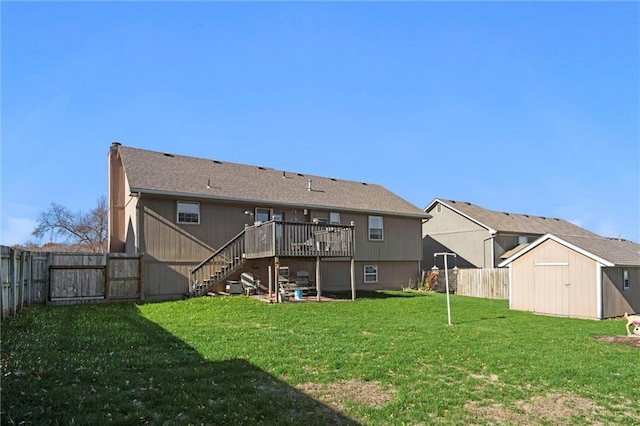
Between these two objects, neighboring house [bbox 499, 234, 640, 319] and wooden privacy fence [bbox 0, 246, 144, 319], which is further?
neighboring house [bbox 499, 234, 640, 319]

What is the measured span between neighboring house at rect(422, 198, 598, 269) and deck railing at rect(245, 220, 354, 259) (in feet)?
38.3

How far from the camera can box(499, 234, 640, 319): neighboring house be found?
16016 millimetres

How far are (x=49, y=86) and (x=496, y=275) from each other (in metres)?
21.2

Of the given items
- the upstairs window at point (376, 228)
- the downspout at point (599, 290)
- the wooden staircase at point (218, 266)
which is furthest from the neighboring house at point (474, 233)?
the wooden staircase at point (218, 266)

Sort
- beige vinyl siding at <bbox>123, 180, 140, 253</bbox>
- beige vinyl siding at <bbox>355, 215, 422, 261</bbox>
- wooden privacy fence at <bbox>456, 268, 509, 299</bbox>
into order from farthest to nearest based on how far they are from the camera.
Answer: beige vinyl siding at <bbox>355, 215, 422, 261</bbox> < wooden privacy fence at <bbox>456, 268, 509, 299</bbox> < beige vinyl siding at <bbox>123, 180, 140, 253</bbox>

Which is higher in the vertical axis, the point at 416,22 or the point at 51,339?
the point at 416,22

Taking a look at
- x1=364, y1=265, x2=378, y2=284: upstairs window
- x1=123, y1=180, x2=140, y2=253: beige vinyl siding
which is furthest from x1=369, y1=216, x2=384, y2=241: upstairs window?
x1=123, y1=180, x2=140, y2=253: beige vinyl siding

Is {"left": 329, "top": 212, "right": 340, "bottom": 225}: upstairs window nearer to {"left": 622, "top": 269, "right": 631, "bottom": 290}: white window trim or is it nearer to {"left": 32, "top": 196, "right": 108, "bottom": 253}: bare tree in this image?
{"left": 622, "top": 269, "right": 631, "bottom": 290}: white window trim

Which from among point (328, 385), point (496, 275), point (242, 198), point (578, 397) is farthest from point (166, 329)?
point (496, 275)

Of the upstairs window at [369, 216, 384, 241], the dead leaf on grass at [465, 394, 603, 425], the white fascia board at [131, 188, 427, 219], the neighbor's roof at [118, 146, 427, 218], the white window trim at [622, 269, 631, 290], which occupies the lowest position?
the dead leaf on grass at [465, 394, 603, 425]

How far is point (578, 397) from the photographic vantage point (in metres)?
6.54

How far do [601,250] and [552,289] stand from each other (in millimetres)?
2238

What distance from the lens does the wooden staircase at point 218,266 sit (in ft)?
60.7

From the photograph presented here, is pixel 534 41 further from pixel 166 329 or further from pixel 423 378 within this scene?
pixel 166 329
